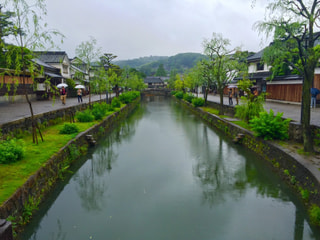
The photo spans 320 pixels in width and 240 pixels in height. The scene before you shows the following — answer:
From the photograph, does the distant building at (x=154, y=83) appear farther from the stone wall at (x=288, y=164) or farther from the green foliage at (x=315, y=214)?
the green foliage at (x=315, y=214)

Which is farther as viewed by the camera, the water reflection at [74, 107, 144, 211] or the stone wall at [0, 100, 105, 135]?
the stone wall at [0, 100, 105, 135]

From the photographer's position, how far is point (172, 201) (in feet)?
23.6

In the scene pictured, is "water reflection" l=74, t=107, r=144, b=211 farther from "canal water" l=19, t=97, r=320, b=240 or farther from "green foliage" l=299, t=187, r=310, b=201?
"green foliage" l=299, t=187, r=310, b=201

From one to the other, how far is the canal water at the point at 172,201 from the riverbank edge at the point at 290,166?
316mm

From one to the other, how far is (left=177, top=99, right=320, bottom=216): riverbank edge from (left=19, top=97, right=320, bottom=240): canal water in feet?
1.04

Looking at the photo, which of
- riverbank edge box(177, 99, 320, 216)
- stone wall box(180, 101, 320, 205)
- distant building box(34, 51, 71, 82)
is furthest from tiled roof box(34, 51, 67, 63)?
riverbank edge box(177, 99, 320, 216)

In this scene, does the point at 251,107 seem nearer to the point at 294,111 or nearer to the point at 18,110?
the point at 294,111

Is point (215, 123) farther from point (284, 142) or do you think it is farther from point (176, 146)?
point (284, 142)

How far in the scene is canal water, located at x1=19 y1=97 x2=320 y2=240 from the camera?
18.9 feet

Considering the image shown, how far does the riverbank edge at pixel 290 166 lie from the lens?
20.6ft

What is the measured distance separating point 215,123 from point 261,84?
1481 centimetres

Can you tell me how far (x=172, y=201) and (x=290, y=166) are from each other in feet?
13.1

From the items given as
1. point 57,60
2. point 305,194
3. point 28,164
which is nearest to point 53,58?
point 57,60

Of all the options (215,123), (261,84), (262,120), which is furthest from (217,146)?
(261,84)
